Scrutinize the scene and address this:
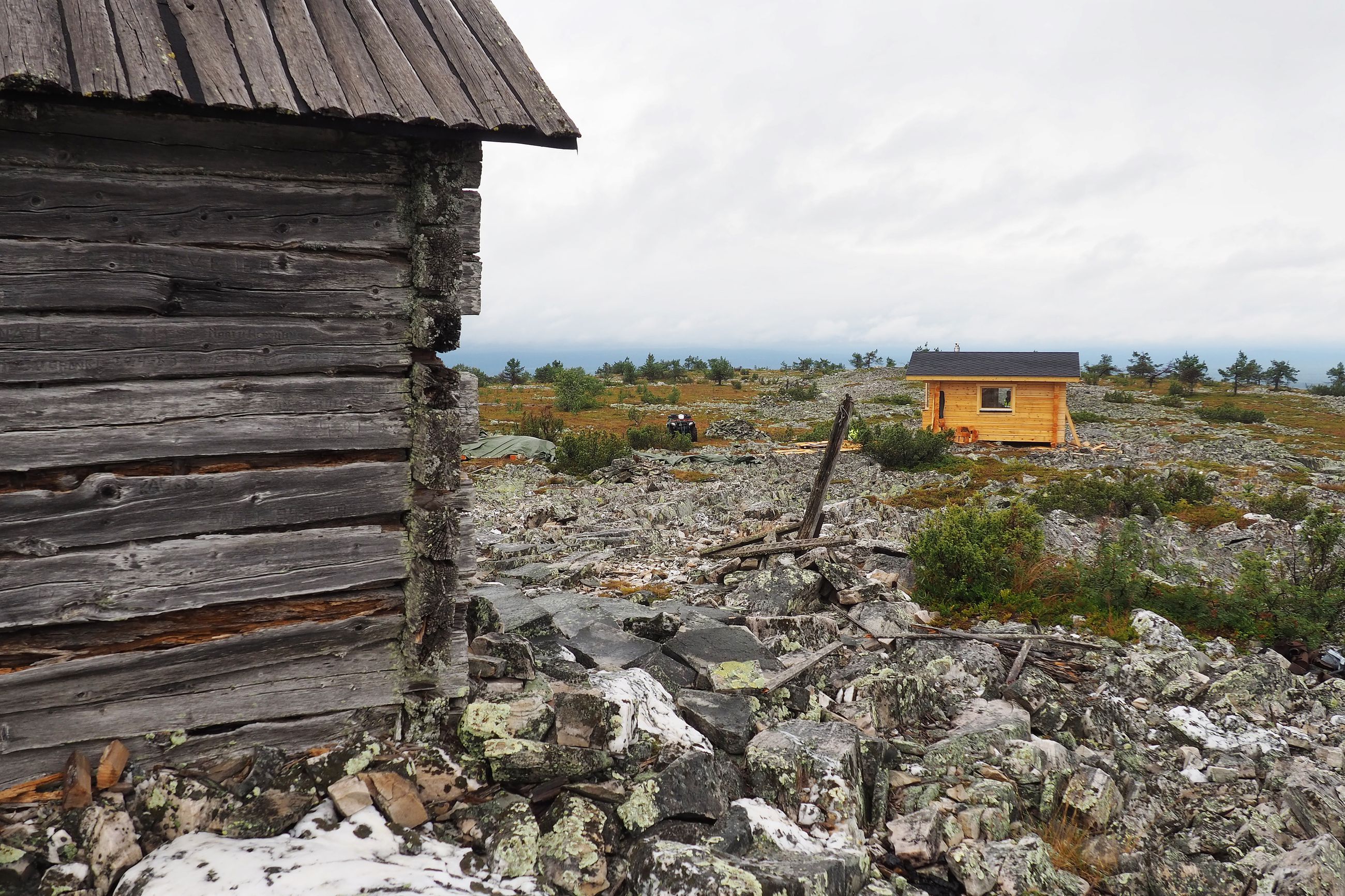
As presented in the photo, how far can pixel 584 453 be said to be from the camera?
2114 centimetres

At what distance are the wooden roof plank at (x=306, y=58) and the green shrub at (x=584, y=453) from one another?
1636 centimetres

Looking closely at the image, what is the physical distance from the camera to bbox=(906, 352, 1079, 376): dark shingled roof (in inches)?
1064

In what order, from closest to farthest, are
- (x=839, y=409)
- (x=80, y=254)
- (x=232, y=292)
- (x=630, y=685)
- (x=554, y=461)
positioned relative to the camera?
(x=80, y=254) < (x=232, y=292) < (x=630, y=685) < (x=839, y=409) < (x=554, y=461)

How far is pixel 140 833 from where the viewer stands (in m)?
3.77

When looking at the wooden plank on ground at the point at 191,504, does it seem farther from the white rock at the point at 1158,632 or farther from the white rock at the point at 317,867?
the white rock at the point at 1158,632

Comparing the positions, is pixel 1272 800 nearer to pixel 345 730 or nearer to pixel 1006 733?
pixel 1006 733

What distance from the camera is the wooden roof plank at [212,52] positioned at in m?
3.57

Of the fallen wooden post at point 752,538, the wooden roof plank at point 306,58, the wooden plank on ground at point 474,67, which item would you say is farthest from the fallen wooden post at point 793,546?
the wooden roof plank at point 306,58

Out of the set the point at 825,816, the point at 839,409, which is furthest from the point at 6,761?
the point at 839,409

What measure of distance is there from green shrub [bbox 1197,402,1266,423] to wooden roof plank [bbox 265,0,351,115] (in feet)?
137

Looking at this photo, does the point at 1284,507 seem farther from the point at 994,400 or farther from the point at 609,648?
the point at 994,400

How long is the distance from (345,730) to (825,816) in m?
2.87

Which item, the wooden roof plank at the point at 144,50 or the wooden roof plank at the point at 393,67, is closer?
the wooden roof plank at the point at 144,50

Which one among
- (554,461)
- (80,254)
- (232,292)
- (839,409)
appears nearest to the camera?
(80,254)
